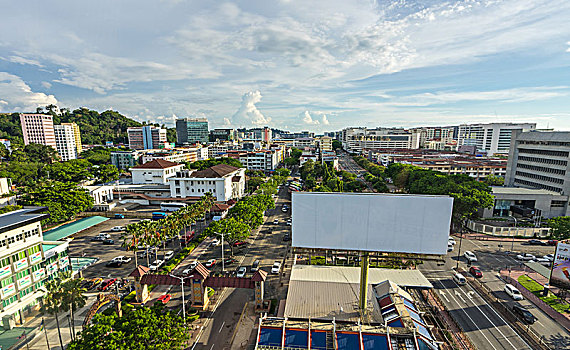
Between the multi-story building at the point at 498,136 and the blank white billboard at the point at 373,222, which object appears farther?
the multi-story building at the point at 498,136

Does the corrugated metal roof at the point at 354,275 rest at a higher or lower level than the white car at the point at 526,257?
higher

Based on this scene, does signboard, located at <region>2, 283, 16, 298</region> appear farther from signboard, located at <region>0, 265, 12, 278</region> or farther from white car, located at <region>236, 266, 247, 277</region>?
white car, located at <region>236, 266, 247, 277</region>

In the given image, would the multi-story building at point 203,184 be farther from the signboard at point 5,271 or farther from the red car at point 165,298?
the signboard at point 5,271

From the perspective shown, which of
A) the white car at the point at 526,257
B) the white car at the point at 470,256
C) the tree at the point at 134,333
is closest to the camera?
the tree at the point at 134,333

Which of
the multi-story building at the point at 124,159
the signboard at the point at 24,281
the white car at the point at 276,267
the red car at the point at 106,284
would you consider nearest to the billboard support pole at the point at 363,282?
the white car at the point at 276,267

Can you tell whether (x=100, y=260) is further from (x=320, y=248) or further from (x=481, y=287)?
(x=481, y=287)

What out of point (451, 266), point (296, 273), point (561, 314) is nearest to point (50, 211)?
point (296, 273)

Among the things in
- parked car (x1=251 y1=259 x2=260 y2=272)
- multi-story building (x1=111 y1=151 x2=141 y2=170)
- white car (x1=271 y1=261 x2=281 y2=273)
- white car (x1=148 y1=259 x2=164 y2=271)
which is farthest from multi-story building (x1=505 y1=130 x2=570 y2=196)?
multi-story building (x1=111 y1=151 x2=141 y2=170)
